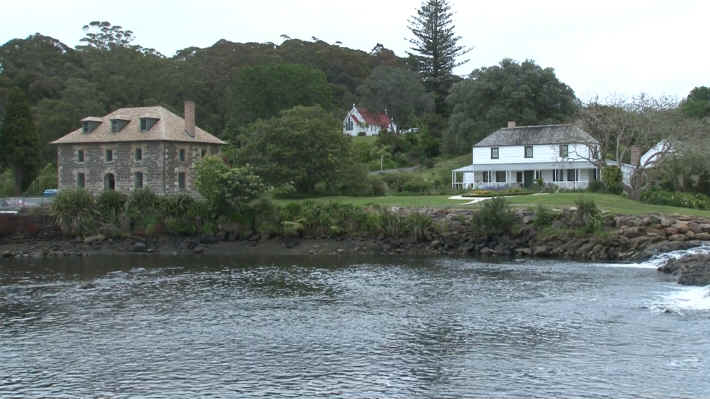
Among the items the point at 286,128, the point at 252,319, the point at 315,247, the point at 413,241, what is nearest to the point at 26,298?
the point at 252,319

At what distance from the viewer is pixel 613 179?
54.0 meters

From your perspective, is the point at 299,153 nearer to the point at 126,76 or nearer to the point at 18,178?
the point at 18,178

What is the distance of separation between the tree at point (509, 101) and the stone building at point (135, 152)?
96.6 ft

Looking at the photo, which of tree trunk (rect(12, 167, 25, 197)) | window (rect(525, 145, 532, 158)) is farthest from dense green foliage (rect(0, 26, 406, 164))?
window (rect(525, 145, 532, 158))

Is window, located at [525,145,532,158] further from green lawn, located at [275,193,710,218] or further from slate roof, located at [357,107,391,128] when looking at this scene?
slate roof, located at [357,107,391,128]

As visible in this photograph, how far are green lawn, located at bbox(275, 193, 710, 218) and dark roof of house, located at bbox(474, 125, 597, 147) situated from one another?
33.4ft

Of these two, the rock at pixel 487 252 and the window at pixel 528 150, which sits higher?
the window at pixel 528 150

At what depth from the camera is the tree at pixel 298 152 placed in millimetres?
57344

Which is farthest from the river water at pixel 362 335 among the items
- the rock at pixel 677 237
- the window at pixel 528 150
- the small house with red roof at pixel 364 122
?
the small house with red roof at pixel 364 122

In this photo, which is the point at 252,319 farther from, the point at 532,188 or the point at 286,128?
the point at 532,188

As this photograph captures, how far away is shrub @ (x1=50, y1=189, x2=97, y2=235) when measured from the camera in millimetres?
51750

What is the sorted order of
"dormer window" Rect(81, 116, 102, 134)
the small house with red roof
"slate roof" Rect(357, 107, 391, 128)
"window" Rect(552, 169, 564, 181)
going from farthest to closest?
1. the small house with red roof
2. "slate roof" Rect(357, 107, 391, 128)
3. "dormer window" Rect(81, 116, 102, 134)
4. "window" Rect(552, 169, 564, 181)

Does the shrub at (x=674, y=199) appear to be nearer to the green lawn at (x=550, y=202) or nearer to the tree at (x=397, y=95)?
the green lawn at (x=550, y=202)

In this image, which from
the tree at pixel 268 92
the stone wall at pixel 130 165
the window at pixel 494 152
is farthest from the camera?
the tree at pixel 268 92
